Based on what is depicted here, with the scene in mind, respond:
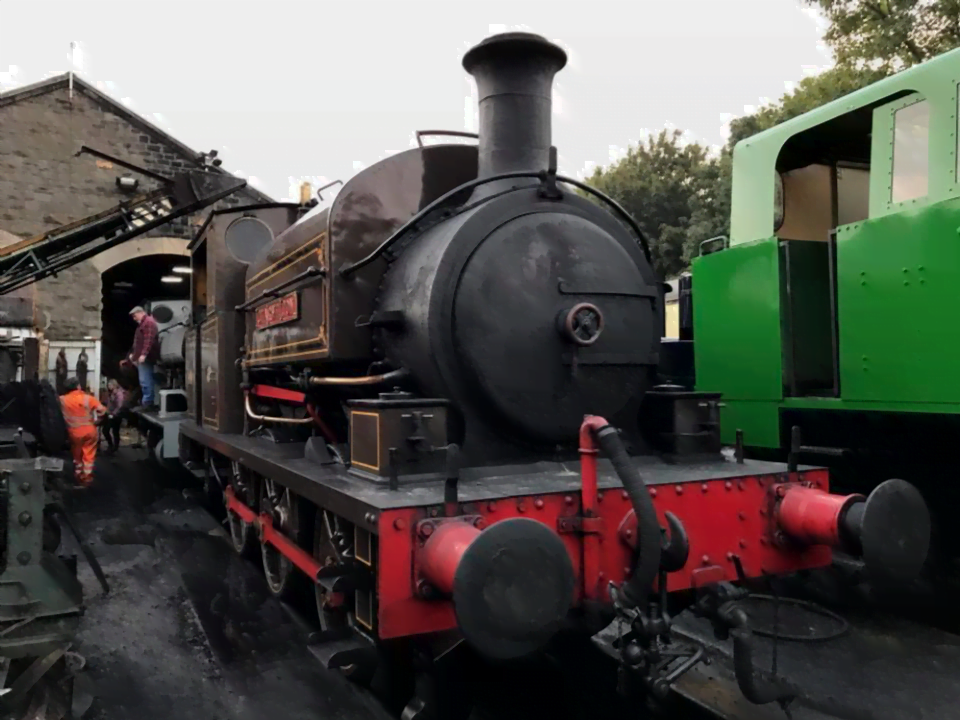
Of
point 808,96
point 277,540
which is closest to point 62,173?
point 277,540

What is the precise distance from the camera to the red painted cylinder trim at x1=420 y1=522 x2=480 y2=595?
2.27 meters

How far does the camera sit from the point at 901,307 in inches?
147

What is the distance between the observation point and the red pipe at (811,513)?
277cm

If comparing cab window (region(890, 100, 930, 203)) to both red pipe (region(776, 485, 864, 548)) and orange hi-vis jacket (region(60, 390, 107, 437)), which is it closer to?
red pipe (region(776, 485, 864, 548))

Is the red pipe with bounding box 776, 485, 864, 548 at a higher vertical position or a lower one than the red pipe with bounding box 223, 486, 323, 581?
higher

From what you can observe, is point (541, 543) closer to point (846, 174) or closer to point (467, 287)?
point (467, 287)

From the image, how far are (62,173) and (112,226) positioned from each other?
6217mm

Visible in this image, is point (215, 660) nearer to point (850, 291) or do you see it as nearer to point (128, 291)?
point (850, 291)

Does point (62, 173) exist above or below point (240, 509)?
above

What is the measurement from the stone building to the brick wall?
0.02 meters

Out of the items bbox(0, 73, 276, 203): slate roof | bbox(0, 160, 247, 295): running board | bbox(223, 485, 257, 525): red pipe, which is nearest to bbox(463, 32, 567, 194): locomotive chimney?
bbox(223, 485, 257, 525): red pipe

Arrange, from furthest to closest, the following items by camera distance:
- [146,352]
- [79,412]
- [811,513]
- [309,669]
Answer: [146,352], [79,412], [309,669], [811,513]

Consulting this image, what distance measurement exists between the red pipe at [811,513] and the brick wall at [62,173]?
14067 millimetres

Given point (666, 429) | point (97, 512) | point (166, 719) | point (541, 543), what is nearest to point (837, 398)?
point (666, 429)
